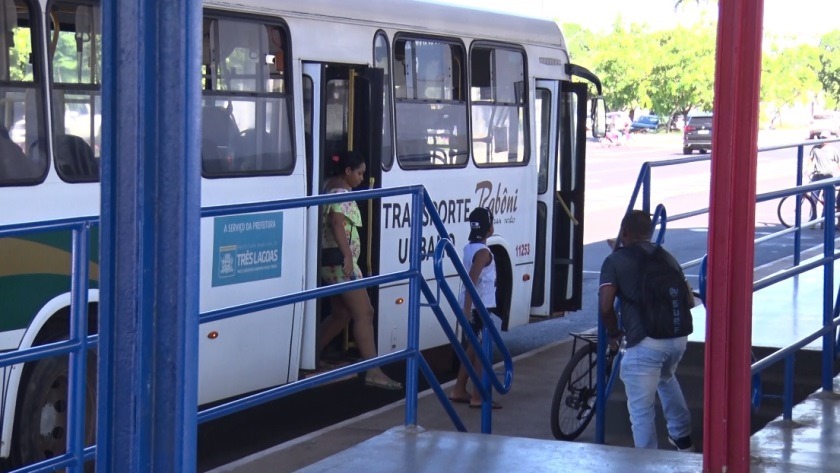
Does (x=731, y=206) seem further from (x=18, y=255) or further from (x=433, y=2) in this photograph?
(x=433, y=2)

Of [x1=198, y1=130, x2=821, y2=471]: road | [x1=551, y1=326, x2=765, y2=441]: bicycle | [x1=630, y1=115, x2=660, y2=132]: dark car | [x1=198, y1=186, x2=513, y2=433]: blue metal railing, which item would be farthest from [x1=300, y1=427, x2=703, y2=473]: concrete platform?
[x1=630, y1=115, x2=660, y2=132]: dark car

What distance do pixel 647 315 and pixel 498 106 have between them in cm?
414

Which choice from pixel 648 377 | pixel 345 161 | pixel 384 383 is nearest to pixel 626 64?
pixel 384 383

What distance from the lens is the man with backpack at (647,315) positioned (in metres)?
6.27

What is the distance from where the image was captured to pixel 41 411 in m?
6.34

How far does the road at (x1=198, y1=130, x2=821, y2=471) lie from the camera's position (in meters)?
7.72

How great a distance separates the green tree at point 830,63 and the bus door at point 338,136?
73.1 feet

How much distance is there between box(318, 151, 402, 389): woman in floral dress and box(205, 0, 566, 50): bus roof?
1072 millimetres

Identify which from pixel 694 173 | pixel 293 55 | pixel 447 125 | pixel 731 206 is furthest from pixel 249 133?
pixel 694 173

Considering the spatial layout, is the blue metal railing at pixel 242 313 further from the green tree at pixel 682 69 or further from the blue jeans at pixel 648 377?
the green tree at pixel 682 69

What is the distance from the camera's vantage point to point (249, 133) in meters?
7.54

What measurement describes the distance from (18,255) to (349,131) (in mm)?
2892

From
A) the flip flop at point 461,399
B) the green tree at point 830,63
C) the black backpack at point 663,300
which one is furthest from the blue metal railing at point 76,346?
the green tree at point 830,63

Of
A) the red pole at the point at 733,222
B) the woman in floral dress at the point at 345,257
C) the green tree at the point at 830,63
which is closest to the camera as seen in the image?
the red pole at the point at 733,222
